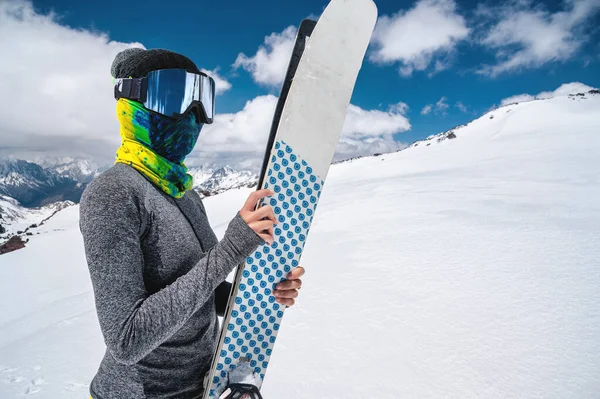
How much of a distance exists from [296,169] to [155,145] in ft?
2.11

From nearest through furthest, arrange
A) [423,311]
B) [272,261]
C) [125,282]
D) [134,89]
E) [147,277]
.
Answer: [125,282] < [147,277] < [134,89] < [272,261] < [423,311]

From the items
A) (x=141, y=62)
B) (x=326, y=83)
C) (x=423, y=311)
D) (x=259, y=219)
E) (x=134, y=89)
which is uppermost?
(x=326, y=83)

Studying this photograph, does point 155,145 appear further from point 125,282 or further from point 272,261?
point 272,261

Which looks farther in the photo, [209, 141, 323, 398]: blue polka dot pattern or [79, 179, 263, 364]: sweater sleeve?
[209, 141, 323, 398]: blue polka dot pattern

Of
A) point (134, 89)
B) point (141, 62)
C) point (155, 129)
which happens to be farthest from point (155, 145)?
point (141, 62)

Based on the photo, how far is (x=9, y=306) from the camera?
9211 mm

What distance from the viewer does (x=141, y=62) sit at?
4.65 ft

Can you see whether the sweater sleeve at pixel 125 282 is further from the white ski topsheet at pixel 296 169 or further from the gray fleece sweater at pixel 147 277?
the white ski topsheet at pixel 296 169

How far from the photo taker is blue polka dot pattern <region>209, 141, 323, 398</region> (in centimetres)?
159

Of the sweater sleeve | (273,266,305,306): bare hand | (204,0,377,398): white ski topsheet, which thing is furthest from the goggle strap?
(273,266,305,306): bare hand

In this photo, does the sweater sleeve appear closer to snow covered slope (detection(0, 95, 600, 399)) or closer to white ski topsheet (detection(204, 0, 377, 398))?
white ski topsheet (detection(204, 0, 377, 398))

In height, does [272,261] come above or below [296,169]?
below

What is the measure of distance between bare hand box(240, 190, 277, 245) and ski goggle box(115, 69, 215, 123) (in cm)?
56

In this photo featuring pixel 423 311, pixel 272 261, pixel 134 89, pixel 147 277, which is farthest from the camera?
pixel 423 311
